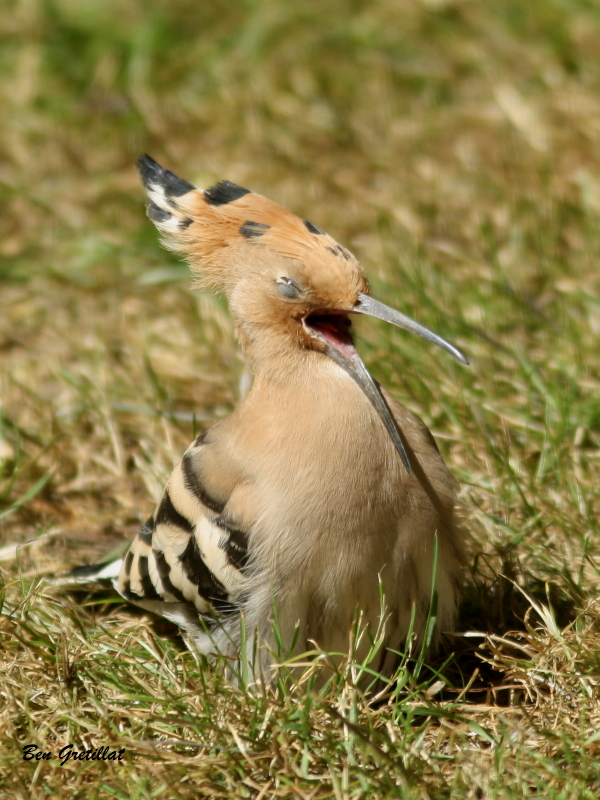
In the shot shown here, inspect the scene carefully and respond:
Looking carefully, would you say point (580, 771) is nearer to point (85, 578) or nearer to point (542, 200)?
point (85, 578)

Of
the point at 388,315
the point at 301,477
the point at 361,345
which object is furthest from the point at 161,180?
the point at 361,345

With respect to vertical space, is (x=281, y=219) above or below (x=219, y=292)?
above

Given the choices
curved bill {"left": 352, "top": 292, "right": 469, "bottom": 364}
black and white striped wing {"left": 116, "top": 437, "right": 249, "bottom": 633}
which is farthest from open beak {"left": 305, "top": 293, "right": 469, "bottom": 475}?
black and white striped wing {"left": 116, "top": 437, "right": 249, "bottom": 633}

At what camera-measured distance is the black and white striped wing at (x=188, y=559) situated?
231 cm

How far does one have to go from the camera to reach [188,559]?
2428 mm

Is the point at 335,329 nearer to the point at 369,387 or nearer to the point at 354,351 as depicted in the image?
the point at 354,351

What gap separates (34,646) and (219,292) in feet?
2.94

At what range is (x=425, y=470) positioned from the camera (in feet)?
7.64

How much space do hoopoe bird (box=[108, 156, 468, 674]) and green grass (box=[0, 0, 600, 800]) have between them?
146mm

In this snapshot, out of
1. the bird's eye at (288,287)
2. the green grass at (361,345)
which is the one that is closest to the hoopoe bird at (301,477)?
the bird's eye at (288,287)

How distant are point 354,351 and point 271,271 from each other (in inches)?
9.8

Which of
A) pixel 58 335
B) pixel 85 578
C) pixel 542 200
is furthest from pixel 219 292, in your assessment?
pixel 542 200

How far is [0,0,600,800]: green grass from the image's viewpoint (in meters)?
2.08

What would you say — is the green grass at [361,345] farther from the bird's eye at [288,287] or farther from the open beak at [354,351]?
the bird's eye at [288,287]
